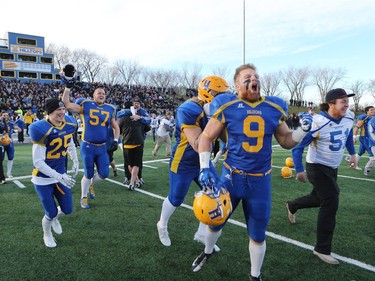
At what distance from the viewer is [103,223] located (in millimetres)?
4918

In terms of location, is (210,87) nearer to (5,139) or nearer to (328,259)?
(328,259)

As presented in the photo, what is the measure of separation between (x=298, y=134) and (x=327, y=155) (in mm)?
1257

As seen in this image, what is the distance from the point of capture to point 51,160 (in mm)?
3949

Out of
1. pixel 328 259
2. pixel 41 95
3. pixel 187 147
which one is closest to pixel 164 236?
pixel 187 147

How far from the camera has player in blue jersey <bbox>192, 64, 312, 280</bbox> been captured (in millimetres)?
2666

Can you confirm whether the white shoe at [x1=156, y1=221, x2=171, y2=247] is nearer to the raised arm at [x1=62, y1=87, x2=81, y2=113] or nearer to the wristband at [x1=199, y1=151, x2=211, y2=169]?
the wristband at [x1=199, y1=151, x2=211, y2=169]

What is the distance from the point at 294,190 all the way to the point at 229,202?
16.3ft

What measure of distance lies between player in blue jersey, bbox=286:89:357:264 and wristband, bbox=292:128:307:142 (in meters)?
1.01

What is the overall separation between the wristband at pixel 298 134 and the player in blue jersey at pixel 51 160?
8.58ft

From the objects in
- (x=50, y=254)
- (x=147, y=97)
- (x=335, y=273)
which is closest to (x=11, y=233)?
(x=50, y=254)

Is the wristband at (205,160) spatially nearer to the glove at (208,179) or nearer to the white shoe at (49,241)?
the glove at (208,179)

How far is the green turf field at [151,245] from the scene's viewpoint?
3.36m

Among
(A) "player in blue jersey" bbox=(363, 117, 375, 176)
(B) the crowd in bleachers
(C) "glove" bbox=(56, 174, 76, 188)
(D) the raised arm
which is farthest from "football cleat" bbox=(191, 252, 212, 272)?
(B) the crowd in bleachers

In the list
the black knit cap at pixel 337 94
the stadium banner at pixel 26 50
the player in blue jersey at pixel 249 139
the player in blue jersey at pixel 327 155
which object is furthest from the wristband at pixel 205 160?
the stadium banner at pixel 26 50
